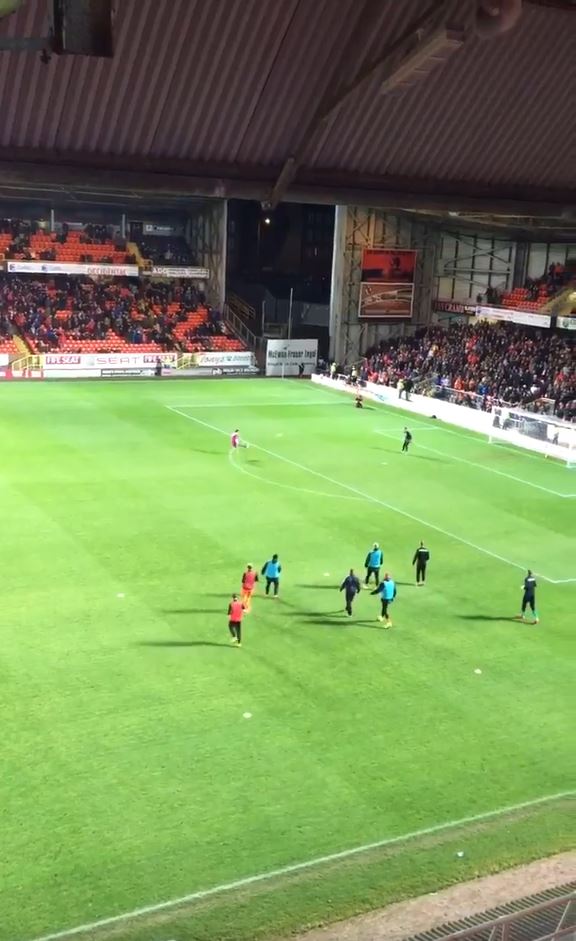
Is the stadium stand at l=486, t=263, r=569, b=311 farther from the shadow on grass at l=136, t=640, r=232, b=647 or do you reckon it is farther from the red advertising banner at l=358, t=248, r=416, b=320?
the shadow on grass at l=136, t=640, r=232, b=647

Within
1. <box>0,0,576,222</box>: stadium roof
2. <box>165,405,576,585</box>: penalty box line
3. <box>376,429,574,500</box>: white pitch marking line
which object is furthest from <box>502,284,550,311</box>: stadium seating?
<box>0,0,576,222</box>: stadium roof

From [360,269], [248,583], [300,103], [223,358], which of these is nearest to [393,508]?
[248,583]

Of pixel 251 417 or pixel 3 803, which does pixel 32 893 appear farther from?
pixel 251 417

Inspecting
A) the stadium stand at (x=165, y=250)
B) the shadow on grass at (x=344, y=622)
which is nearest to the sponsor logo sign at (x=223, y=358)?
the stadium stand at (x=165, y=250)

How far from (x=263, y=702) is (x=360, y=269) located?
49.4 metres

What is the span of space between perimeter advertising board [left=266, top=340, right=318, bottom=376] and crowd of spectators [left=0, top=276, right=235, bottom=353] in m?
4.56

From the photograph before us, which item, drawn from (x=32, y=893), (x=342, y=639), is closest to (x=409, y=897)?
(x=32, y=893)

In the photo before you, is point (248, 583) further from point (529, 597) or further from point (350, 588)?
point (529, 597)

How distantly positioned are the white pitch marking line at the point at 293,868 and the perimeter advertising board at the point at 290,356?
47.8 metres

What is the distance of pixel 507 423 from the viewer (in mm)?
42062

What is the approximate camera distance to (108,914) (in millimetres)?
10820

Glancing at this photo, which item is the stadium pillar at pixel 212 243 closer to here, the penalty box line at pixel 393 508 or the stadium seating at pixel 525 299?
the stadium seating at pixel 525 299

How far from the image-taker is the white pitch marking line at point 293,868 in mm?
10625

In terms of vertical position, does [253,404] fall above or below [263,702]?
above
